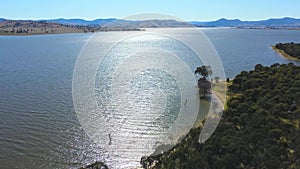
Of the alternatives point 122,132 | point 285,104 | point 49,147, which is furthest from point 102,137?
point 285,104

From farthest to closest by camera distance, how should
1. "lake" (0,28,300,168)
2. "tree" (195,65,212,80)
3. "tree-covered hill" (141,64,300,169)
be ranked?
1. "tree" (195,65,212,80)
2. "lake" (0,28,300,168)
3. "tree-covered hill" (141,64,300,169)

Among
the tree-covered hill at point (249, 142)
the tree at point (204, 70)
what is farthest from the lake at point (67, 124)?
the tree-covered hill at point (249, 142)

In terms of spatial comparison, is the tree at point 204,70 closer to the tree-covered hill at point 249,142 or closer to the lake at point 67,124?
the lake at point 67,124

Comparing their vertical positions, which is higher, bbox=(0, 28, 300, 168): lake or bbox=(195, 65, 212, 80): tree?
bbox=(195, 65, 212, 80): tree

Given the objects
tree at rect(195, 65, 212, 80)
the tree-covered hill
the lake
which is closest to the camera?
the tree-covered hill

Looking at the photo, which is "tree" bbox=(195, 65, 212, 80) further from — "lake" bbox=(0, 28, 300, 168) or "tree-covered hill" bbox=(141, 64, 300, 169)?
"tree-covered hill" bbox=(141, 64, 300, 169)

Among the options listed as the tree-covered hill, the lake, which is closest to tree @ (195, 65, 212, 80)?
the lake

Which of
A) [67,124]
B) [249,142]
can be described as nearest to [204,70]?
[67,124]

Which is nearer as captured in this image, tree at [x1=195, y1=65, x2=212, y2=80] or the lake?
the lake

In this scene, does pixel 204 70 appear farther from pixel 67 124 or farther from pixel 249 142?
pixel 249 142
